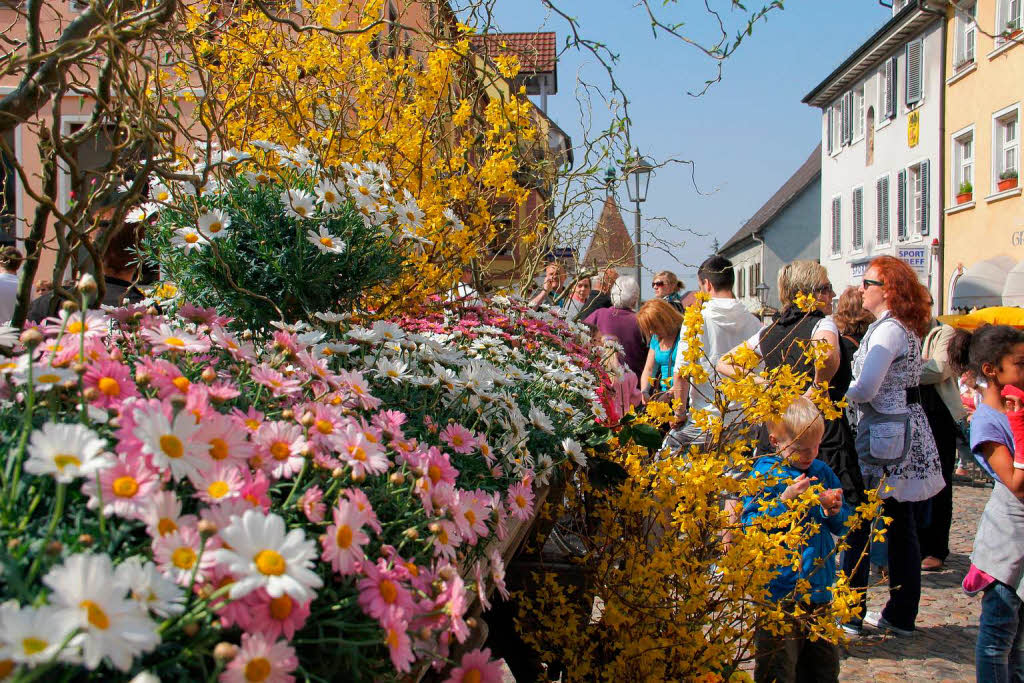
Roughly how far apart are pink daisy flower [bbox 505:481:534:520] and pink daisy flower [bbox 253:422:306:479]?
0.62 meters

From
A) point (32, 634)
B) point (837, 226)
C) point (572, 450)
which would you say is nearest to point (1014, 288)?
point (837, 226)

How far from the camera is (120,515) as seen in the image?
0.76 metres

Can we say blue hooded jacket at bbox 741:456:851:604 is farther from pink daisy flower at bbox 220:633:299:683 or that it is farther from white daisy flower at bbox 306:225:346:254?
pink daisy flower at bbox 220:633:299:683

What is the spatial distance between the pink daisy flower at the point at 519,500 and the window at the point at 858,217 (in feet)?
90.0

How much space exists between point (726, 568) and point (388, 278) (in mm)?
1160

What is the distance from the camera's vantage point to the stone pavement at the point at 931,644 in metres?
3.83

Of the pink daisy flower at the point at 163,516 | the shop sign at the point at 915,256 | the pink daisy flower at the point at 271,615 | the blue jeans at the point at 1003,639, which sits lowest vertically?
the blue jeans at the point at 1003,639

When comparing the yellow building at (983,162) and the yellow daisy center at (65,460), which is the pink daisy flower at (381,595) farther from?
the yellow building at (983,162)

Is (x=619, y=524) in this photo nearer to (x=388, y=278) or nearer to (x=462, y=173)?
(x=388, y=278)

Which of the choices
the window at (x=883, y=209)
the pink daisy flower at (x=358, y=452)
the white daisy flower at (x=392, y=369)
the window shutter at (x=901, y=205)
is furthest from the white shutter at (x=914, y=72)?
the pink daisy flower at (x=358, y=452)

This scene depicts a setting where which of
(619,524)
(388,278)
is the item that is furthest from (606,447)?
(388,278)

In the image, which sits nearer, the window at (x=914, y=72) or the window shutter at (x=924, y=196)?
the window shutter at (x=924, y=196)

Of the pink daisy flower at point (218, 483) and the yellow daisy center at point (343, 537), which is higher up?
the pink daisy flower at point (218, 483)

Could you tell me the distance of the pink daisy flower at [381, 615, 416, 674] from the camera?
0.79 m
